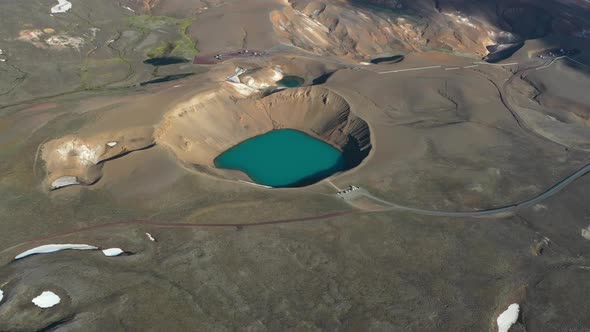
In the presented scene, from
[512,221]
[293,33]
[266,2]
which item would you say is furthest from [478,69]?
[266,2]

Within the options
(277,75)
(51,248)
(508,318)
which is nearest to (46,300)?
(51,248)

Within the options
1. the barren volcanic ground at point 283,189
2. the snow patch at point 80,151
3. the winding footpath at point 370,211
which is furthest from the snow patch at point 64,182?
the winding footpath at point 370,211

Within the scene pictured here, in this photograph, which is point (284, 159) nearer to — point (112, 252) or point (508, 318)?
point (112, 252)

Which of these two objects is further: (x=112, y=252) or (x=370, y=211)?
(x=370, y=211)

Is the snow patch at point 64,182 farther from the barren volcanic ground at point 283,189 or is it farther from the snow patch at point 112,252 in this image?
the snow patch at point 112,252

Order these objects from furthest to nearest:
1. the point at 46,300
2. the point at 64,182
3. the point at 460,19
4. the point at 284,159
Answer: the point at 460,19
the point at 284,159
the point at 64,182
the point at 46,300

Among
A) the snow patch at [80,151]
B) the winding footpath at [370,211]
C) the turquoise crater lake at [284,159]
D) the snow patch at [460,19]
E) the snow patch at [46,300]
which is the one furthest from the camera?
the snow patch at [460,19]
